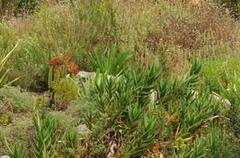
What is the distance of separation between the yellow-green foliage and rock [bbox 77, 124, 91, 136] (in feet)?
2.16

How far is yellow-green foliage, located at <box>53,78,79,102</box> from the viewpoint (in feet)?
19.4

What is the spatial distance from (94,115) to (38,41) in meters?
2.27

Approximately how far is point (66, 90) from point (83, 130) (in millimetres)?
776

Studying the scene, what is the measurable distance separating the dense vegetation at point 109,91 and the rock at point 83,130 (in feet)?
0.04

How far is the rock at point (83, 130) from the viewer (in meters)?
5.22

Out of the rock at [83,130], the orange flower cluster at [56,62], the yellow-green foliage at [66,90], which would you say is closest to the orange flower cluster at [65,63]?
the orange flower cluster at [56,62]

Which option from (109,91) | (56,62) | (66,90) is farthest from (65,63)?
(109,91)

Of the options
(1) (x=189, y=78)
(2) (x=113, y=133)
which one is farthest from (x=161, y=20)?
(2) (x=113, y=133)

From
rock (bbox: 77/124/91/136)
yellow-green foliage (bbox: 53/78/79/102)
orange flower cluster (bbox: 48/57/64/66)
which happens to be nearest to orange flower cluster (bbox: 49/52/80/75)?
orange flower cluster (bbox: 48/57/64/66)

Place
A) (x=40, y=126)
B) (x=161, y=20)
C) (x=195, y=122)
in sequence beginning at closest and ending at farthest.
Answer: (x=40, y=126) → (x=195, y=122) → (x=161, y=20)

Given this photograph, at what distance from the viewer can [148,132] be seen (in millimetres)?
4980

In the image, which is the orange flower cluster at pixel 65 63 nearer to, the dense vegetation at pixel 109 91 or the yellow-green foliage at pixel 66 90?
the dense vegetation at pixel 109 91

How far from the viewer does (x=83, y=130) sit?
528 centimetres

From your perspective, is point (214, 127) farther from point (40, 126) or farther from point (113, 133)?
point (40, 126)
